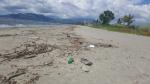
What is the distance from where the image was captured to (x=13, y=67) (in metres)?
7.22

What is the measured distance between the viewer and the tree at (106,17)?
96.2 metres

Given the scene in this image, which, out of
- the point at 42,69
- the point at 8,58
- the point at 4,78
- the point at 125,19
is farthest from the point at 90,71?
the point at 125,19

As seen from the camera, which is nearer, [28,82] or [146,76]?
[28,82]

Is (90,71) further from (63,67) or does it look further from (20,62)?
(20,62)

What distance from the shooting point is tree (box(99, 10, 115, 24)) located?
9625 centimetres

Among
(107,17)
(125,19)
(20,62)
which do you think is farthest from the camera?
(107,17)

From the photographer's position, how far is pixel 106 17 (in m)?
96.3

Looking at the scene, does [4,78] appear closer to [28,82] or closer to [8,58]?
[28,82]

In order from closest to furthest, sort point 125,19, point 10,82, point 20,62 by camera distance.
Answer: point 10,82 < point 20,62 < point 125,19

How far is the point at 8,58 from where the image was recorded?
335 inches

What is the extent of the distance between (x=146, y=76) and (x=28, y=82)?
370cm

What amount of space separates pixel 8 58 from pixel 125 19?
73480mm

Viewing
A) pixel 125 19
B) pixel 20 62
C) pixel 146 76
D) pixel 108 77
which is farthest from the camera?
pixel 125 19

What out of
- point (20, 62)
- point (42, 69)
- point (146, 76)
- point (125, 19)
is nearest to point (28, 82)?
point (42, 69)
